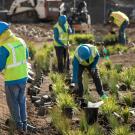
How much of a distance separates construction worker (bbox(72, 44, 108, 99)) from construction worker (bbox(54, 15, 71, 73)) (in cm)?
437

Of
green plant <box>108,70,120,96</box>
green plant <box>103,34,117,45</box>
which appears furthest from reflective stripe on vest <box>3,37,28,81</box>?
green plant <box>103,34,117,45</box>

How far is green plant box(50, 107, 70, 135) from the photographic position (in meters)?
7.87

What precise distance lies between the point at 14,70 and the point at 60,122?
104 cm

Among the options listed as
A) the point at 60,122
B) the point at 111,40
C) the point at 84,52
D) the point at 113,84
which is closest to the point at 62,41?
the point at 113,84

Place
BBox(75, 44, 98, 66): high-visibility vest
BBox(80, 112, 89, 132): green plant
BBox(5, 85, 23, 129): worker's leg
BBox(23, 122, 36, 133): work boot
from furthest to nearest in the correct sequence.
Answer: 1. BBox(75, 44, 98, 66): high-visibility vest
2. BBox(23, 122, 36, 133): work boot
3. BBox(5, 85, 23, 129): worker's leg
4. BBox(80, 112, 89, 132): green plant

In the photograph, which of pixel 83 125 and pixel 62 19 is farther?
pixel 62 19

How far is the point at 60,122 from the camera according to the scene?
→ 804 centimetres

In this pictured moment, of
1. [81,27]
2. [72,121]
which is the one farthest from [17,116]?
[81,27]

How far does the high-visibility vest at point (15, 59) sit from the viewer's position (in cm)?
784

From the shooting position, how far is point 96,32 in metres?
29.9

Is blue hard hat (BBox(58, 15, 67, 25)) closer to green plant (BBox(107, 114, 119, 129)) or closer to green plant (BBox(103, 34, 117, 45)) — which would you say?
green plant (BBox(107, 114, 119, 129))

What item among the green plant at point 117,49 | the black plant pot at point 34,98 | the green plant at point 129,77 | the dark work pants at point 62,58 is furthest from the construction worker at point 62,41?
the green plant at point 117,49

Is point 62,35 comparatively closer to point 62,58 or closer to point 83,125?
point 62,58

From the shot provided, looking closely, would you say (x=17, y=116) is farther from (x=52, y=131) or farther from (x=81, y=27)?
(x=81, y=27)
